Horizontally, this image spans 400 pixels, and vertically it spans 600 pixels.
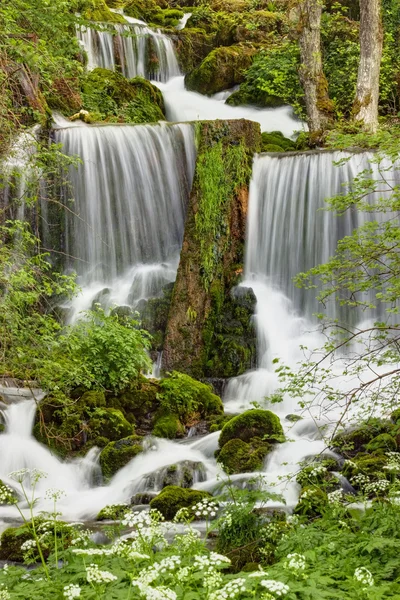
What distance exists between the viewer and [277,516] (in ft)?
19.2

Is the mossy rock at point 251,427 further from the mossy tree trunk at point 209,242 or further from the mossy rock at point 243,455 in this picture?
the mossy tree trunk at point 209,242

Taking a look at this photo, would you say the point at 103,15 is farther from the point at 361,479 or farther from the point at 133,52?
the point at 361,479

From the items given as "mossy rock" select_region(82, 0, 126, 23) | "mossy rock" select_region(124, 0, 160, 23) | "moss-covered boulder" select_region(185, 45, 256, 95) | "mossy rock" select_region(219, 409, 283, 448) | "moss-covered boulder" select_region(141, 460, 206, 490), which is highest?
"mossy rock" select_region(124, 0, 160, 23)

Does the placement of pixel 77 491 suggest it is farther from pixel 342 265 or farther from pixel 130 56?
pixel 130 56

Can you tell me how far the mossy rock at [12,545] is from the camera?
5.89 metres

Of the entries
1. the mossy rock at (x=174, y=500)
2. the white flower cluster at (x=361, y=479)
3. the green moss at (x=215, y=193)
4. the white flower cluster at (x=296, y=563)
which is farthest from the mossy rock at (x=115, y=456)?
the white flower cluster at (x=296, y=563)

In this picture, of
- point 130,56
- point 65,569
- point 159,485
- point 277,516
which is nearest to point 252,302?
point 159,485

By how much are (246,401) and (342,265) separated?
18.9 ft

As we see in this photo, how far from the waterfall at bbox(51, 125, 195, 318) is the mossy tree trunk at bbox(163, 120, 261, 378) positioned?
122 centimetres

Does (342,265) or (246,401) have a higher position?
(342,265)

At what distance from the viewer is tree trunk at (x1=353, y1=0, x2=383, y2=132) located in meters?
16.1

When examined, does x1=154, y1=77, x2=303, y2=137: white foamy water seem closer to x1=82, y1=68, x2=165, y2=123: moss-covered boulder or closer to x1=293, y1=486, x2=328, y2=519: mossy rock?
x1=82, y1=68, x2=165, y2=123: moss-covered boulder

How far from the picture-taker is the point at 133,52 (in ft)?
69.4

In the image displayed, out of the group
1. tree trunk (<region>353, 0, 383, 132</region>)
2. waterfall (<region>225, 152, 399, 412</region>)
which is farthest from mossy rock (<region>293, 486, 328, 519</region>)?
tree trunk (<region>353, 0, 383, 132</region>)
